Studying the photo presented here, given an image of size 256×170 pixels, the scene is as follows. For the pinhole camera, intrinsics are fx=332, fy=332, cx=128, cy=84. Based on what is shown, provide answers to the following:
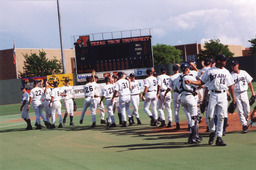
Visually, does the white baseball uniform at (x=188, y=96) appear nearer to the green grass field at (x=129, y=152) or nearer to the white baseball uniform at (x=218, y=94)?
the white baseball uniform at (x=218, y=94)

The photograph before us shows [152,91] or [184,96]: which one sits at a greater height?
[184,96]

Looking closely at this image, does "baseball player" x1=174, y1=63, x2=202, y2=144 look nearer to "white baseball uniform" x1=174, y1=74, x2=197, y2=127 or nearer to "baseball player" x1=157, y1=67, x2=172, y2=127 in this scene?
"white baseball uniform" x1=174, y1=74, x2=197, y2=127

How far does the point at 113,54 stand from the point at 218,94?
18.7 m

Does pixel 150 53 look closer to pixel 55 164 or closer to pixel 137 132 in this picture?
pixel 137 132

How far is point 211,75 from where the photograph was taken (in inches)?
310

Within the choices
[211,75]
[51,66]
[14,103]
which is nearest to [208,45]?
[51,66]

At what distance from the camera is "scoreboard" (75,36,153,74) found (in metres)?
25.9

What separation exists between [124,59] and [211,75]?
18.4 meters

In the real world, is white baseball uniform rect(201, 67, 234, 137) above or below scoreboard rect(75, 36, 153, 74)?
below

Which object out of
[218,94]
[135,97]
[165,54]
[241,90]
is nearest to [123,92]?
[135,97]

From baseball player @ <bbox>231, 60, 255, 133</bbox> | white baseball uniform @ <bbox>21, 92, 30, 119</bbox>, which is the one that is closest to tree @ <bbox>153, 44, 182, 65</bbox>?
white baseball uniform @ <bbox>21, 92, 30, 119</bbox>

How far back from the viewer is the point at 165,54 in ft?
303

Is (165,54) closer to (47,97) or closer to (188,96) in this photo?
(47,97)

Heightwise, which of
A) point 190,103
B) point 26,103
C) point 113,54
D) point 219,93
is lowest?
point 26,103
